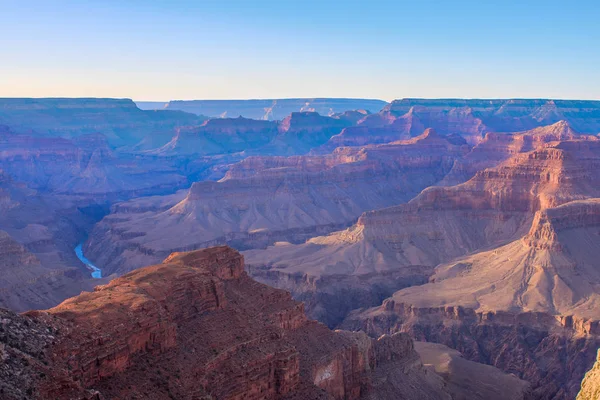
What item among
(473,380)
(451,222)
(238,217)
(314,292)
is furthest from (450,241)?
(473,380)

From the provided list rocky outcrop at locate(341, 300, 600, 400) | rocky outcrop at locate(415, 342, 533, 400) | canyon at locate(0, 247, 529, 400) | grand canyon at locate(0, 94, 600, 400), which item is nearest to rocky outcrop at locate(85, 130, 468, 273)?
grand canyon at locate(0, 94, 600, 400)

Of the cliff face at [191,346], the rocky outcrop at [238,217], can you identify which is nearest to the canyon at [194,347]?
the cliff face at [191,346]

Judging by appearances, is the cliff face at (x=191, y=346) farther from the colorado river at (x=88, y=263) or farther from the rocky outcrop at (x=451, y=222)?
the colorado river at (x=88, y=263)

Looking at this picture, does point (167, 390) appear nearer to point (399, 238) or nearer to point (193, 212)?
point (399, 238)

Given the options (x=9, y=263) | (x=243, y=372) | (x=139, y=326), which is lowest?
(x=9, y=263)

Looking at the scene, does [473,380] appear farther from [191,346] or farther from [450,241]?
[450,241]

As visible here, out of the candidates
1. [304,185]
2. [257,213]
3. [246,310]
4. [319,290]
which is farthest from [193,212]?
[246,310]
